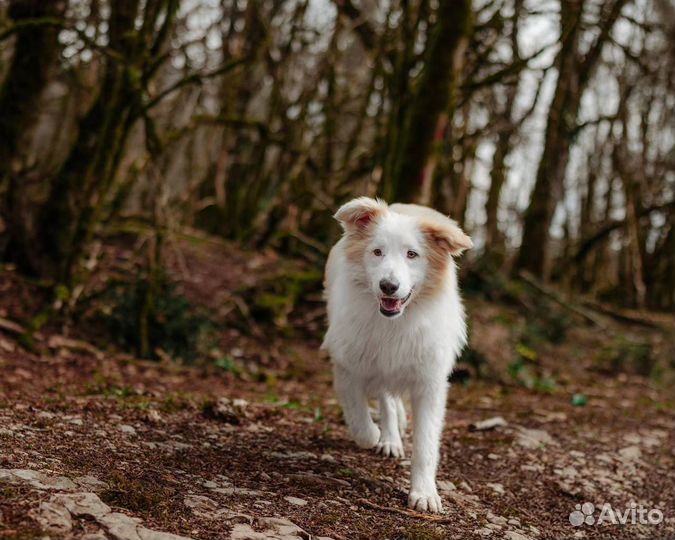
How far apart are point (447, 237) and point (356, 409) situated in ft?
4.42

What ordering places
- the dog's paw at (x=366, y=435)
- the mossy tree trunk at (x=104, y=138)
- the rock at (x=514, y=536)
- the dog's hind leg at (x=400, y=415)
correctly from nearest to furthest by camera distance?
the rock at (x=514, y=536) → the dog's paw at (x=366, y=435) → the dog's hind leg at (x=400, y=415) → the mossy tree trunk at (x=104, y=138)

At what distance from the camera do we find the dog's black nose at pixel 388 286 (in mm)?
4242

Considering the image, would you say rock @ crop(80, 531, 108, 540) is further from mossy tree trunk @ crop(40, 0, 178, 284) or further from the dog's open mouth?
mossy tree trunk @ crop(40, 0, 178, 284)

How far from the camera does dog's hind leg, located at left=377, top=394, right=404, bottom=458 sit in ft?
17.6

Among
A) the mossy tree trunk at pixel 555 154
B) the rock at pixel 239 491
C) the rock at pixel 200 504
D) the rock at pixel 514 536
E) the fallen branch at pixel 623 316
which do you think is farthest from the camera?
the fallen branch at pixel 623 316

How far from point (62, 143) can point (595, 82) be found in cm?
1546

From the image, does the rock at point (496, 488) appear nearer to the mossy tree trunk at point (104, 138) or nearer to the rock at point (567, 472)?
the rock at point (567, 472)

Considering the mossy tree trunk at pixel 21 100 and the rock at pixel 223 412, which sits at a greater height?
the mossy tree trunk at pixel 21 100

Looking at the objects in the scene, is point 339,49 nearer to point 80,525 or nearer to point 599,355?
point 599,355

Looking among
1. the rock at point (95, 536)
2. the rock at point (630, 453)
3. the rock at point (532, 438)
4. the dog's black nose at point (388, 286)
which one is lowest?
the rock at point (95, 536)

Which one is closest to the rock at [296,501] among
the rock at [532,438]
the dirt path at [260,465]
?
the dirt path at [260,465]

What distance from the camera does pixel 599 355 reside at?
1230cm

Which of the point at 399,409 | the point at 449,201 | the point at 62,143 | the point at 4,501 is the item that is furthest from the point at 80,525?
the point at 62,143

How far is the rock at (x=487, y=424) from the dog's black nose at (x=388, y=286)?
272 cm
